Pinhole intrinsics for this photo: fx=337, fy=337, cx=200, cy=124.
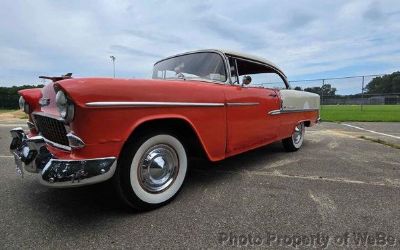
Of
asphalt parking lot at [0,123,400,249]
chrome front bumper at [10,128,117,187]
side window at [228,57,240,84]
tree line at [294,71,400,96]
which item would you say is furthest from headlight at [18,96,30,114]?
tree line at [294,71,400,96]

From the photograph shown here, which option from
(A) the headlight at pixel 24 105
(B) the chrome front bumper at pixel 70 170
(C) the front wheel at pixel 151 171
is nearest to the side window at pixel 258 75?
(C) the front wheel at pixel 151 171

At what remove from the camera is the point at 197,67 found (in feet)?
13.8

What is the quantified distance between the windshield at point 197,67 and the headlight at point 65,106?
1776 mm

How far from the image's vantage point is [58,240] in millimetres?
2484

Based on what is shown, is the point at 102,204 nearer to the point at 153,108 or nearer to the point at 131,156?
the point at 131,156

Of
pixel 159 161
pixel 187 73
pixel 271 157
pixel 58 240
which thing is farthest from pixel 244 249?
pixel 271 157

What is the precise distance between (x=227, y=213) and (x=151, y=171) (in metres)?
0.78

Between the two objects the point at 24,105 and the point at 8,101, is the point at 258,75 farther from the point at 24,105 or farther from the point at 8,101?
the point at 8,101

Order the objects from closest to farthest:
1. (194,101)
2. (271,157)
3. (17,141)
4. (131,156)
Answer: (131,156) < (194,101) < (17,141) < (271,157)

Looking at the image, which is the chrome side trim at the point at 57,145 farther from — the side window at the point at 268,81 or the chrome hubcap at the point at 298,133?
the chrome hubcap at the point at 298,133

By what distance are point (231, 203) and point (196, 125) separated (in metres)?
0.83

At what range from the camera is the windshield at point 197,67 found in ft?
13.4

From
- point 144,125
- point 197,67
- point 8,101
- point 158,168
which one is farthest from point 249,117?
point 8,101

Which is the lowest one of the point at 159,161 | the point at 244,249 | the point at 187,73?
the point at 244,249
